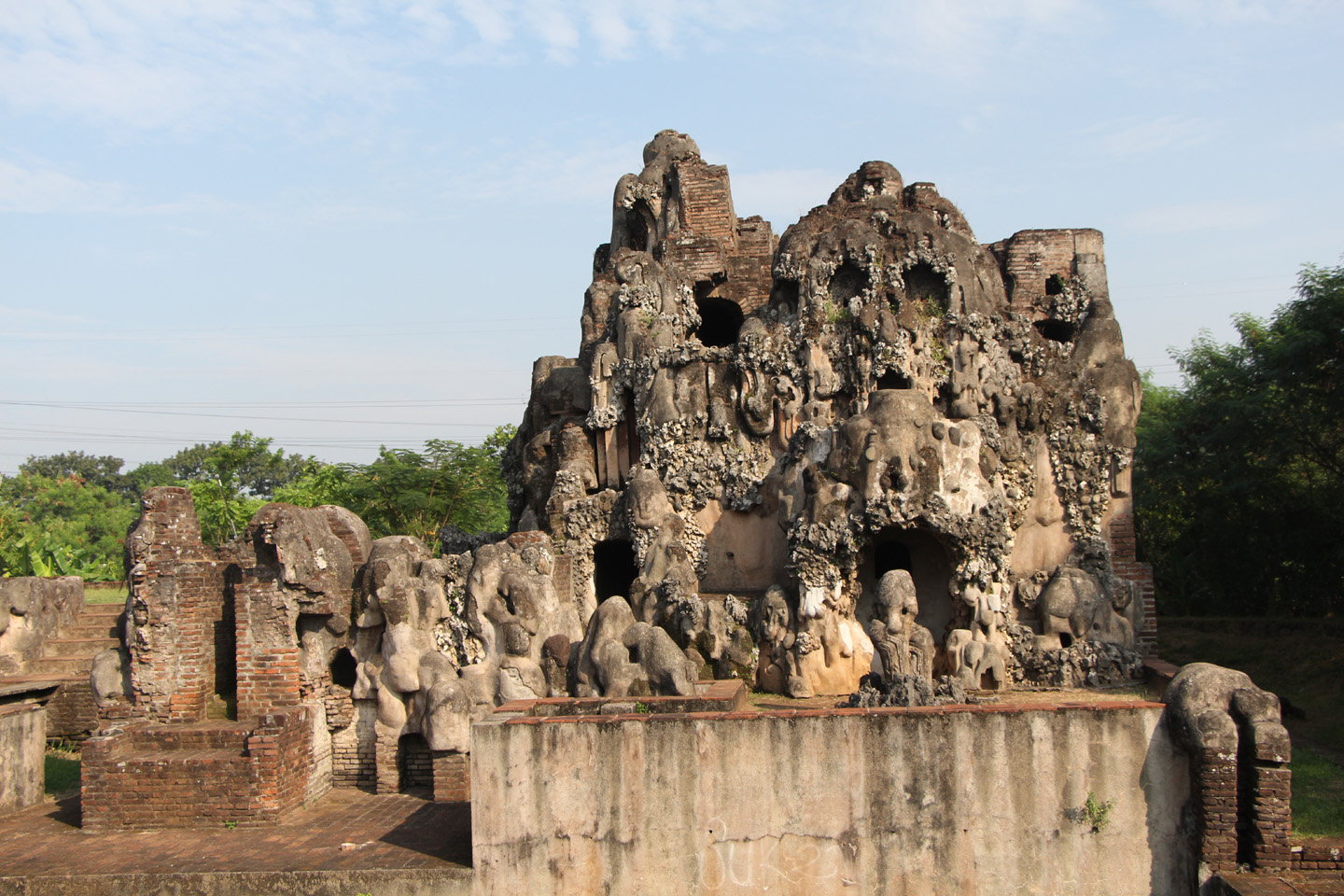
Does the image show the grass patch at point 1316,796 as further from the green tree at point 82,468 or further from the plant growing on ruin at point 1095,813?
the green tree at point 82,468

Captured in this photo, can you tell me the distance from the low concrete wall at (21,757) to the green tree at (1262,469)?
1985cm

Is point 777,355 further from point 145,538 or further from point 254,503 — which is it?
point 254,503

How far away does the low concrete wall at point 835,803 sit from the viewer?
9.48 meters

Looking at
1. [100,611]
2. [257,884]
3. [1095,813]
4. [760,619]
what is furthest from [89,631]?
[1095,813]

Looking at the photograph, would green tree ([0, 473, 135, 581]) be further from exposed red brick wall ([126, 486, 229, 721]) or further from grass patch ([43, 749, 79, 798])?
exposed red brick wall ([126, 486, 229, 721])

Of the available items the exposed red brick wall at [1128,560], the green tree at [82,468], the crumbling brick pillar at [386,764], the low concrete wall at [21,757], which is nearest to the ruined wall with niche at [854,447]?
the exposed red brick wall at [1128,560]

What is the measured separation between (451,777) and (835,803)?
188 inches

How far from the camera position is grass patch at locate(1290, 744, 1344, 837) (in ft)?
33.1

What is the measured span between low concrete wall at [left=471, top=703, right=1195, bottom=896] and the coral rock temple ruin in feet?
0.09

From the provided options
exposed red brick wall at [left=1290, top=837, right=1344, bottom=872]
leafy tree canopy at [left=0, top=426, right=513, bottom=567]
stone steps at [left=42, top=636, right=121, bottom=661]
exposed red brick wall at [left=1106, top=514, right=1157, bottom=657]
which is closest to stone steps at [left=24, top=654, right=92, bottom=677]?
stone steps at [left=42, top=636, right=121, bottom=661]

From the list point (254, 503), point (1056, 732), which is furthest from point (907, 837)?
point (254, 503)

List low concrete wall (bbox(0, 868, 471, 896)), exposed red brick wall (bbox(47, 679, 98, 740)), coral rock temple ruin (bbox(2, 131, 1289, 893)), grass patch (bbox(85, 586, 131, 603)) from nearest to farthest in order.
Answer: coral rock temple ruin (bbox(2, 131, 1289, 893)), low concrete wall (bbox(0, 868, 471, 896)), exposed red brick wall (bbox(47, 679, 98, 740)), grass patch (bbox(85, 586, 131, 603))

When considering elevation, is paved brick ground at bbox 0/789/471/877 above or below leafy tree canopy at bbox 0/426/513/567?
below

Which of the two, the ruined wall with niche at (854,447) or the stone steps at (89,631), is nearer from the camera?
the ruined wall with niche at (854,447)
